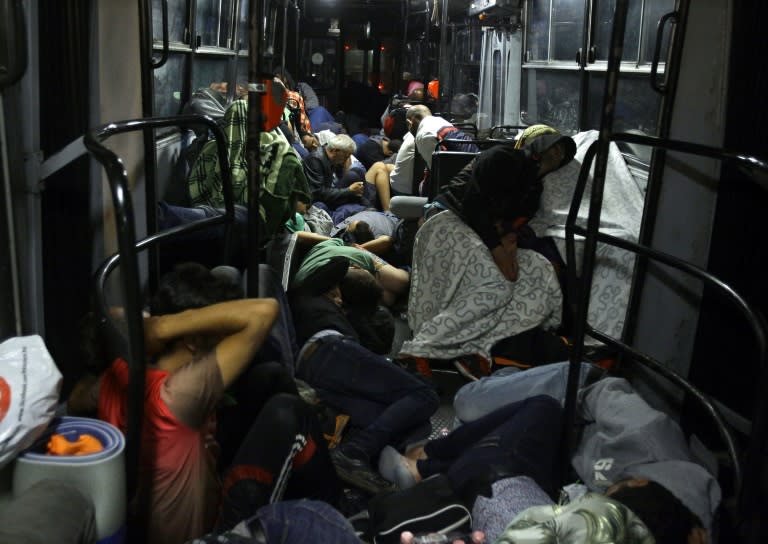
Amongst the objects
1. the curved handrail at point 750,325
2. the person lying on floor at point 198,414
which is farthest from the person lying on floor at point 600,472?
the person lying on floor at point 198,414

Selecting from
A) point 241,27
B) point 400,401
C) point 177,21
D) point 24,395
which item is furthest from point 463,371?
point 241,27

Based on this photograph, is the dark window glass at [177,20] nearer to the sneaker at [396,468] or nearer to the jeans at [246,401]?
the jeans at [246,401]

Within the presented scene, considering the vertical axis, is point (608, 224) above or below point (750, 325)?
below

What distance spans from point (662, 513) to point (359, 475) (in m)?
1.13

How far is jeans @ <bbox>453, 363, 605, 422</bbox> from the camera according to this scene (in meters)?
3.14

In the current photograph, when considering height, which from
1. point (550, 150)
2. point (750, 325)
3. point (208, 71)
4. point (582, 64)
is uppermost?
point (582, 64)

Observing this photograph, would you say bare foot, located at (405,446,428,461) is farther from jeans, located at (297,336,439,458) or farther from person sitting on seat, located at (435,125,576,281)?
person sitting on seat, located at (435,125,576,281)

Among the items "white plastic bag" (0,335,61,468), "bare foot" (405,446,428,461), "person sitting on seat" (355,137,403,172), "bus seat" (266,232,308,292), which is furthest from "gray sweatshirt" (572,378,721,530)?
"person sitting on seat" (355,137,403,172)

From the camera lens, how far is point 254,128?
262cm

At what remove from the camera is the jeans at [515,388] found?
314 cm

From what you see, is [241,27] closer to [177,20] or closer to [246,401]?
[177,20]

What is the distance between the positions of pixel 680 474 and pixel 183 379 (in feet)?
4.68

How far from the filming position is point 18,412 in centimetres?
162

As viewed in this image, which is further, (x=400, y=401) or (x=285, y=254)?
(x=285, y=254)
